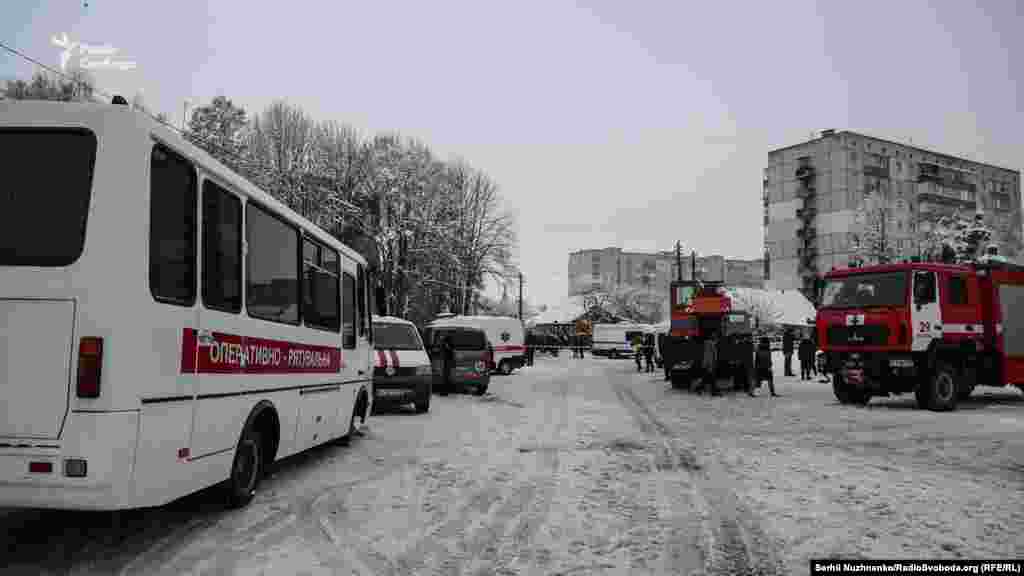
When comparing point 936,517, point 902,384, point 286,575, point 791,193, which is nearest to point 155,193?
point 286,575

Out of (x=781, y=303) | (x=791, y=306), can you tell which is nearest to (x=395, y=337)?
(x=781, y=303)

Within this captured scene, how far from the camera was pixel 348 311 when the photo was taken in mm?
9281

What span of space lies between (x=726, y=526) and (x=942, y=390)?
11975 millimetres

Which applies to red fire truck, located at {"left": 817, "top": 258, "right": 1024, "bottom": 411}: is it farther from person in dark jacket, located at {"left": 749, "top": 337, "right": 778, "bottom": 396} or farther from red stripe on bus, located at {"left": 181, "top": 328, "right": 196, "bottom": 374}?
red stripe on bus, located at {"left": 181, "top": 328, "right": 196, "bottom": 374}

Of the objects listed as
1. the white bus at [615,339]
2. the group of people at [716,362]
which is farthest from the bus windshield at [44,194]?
the white bus at [615,339]

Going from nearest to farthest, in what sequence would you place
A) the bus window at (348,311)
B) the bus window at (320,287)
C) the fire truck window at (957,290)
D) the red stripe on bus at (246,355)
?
→ 1. the red stripe on bus at (246,355)
2. the bus window at (320,287)
3. the bus window at (348,311)
4. the fire truck window at (957,290)

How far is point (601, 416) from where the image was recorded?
14.0 m

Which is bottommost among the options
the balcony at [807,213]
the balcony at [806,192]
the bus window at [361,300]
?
the bus window at [361,300]

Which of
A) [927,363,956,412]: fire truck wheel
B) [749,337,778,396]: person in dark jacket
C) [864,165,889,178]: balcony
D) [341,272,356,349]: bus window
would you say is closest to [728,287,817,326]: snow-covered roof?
[864,165,889,178]: balcony

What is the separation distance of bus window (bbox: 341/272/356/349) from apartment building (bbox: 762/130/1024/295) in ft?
251

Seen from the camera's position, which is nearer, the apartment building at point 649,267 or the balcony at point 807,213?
the balcony at point 807,213

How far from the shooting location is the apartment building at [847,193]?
271 feet

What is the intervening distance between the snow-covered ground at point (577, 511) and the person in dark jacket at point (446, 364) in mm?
7728

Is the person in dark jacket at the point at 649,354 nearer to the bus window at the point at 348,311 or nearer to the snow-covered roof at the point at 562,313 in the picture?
the bus window at the point at 348,311
